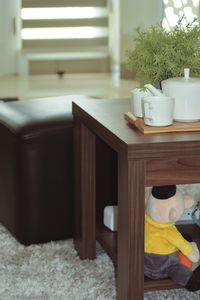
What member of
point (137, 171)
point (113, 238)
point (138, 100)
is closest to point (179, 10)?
point (113, 238)

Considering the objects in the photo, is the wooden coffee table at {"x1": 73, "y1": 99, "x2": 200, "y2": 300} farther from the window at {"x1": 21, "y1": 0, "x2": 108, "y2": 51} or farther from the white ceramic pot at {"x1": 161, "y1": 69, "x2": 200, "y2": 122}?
the window at {"x1": 21, "y1": 0, "x2": 108, "y2": 51}

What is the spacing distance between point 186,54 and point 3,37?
13.4ft

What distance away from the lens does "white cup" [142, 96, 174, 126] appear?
135 cm

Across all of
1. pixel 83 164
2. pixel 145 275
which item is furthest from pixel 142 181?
pixel 83 164

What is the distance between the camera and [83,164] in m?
1.76

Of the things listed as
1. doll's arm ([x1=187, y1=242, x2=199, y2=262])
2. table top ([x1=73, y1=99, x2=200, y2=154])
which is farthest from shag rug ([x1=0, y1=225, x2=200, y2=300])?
table top ([x1=73, y1=99, x2=200, y2=154])

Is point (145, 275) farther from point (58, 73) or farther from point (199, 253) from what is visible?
point (58, 73)

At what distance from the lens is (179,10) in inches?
187

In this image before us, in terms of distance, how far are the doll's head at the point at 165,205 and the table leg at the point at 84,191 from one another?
1.03ft

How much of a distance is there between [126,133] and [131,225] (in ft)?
0.71

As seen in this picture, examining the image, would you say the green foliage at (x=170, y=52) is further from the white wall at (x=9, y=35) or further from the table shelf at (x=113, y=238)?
the white wall at (x=9, y=35)

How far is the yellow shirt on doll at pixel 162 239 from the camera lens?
1.50 m

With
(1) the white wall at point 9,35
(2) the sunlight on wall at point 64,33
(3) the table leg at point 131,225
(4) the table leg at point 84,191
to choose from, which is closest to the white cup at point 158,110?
(3) the table leg at point 131,225

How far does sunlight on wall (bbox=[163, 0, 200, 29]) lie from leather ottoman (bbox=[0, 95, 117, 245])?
101 inches
